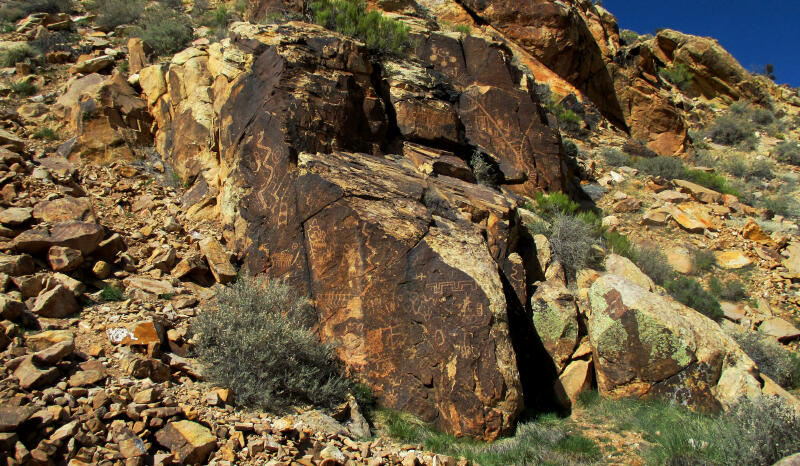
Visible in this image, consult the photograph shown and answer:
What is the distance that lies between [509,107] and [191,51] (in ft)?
18.4

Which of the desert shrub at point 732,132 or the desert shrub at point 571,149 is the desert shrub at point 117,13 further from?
the desert shrub at point 732,132

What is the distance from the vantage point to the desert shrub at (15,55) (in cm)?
917

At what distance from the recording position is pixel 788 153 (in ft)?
49.5

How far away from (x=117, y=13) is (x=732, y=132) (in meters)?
18.3

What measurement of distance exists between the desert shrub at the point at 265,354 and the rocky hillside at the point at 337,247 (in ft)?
0.45

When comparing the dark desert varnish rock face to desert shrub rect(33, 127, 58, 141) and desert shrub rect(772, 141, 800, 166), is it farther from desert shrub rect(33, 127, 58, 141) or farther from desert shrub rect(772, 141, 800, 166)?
desert shrub rect(772, 141, 800, 166)

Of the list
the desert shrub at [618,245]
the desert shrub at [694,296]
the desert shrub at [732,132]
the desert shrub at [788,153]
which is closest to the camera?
the desert shrub at [694,296]

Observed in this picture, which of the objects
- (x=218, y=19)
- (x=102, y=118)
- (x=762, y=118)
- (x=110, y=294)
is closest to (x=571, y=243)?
(x=110, y=294)

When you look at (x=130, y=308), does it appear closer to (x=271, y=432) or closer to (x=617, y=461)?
(x=271, y=432)

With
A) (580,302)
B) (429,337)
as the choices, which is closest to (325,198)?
(429,337)

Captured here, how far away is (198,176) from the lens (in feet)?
23.3

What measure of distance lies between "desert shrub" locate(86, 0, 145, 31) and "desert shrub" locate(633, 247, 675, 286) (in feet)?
38.1

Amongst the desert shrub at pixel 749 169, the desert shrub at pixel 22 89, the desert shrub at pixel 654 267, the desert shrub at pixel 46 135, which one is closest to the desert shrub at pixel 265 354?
the desert shrub at pixel 46 135

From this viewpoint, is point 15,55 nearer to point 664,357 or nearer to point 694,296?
point 664,357
